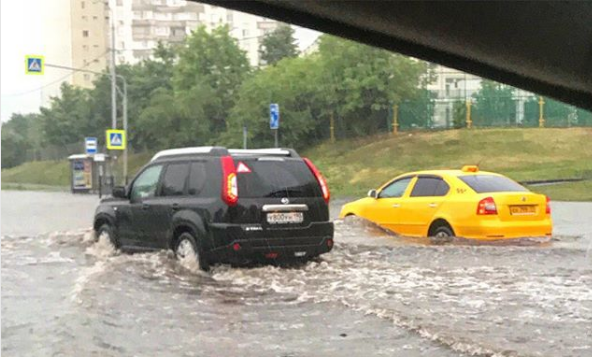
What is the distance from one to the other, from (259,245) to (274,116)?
152 centimetres

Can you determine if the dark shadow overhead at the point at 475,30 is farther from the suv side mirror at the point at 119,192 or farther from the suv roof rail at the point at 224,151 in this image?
the suv side mirror at the point at 119,192

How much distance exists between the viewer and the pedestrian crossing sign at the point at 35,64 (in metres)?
7.45

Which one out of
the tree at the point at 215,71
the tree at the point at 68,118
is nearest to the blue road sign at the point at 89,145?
the tree at the point at 68,118

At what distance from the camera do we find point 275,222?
8.67 meters

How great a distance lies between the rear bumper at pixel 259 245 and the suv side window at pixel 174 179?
0.81m

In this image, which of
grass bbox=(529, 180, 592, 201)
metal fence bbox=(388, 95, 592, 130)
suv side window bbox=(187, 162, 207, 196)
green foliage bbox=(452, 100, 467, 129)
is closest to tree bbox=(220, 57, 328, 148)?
suv side window bbox=(187, 162, 207, 196)

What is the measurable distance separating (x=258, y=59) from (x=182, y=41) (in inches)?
36.3

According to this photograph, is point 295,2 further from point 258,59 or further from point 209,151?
point 258,59

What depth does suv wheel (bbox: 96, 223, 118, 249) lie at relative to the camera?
1013 cm

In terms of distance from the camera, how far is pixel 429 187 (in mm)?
11227

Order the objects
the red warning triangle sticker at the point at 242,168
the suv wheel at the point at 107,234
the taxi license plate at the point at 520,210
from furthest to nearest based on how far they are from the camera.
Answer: the taxi license plate at the point at 520,210 < the suv wheel at the point at 107,234 < the red warning triangle sticker at the point at 242,168

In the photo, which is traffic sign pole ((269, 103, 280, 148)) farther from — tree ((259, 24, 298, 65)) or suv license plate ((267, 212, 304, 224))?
suv license plate ((267, 212, 304, 224))

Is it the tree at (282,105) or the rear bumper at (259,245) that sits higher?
the tree at (282,105)

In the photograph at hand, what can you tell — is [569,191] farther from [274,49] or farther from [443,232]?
[274,49]
